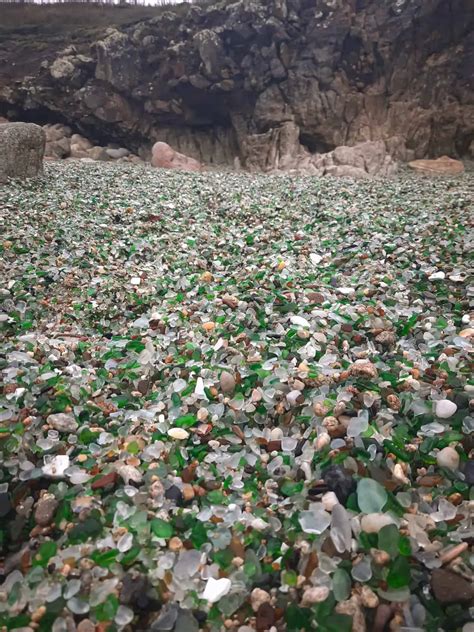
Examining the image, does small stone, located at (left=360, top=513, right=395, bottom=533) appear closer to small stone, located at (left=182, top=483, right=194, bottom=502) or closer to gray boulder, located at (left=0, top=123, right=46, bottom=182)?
small stone, located at (left=182, top=483, right=194, bottom=502)

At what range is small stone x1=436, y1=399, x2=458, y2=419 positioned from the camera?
2174 millimetres

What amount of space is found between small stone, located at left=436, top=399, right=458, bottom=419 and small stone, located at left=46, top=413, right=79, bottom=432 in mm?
2094

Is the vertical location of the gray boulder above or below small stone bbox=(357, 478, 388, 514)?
above

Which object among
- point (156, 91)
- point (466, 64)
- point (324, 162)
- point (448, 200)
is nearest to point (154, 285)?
point (448, 200)

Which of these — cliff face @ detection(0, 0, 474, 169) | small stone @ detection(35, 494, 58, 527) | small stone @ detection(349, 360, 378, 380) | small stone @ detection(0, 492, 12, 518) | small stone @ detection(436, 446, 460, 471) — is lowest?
small stone @ detection(0, 492, 12, 518)

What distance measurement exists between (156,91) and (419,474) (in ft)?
86.6

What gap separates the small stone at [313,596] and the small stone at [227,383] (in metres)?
1.36

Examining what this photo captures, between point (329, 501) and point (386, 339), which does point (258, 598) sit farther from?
point (386, 339)

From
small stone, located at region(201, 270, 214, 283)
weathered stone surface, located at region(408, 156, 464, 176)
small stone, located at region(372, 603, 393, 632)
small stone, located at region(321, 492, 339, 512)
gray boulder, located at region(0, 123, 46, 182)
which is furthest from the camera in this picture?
weathered stone surface, located at region(408, 156, 464, 176)

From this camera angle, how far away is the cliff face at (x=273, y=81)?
18688 millimetres

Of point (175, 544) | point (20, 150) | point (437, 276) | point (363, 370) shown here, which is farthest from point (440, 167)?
point (175, 544)

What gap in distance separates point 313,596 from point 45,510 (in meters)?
1.21

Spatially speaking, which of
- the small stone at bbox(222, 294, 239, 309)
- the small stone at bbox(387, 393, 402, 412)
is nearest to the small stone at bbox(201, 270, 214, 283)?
the small stone at bbox(222, 294, 239, 309)

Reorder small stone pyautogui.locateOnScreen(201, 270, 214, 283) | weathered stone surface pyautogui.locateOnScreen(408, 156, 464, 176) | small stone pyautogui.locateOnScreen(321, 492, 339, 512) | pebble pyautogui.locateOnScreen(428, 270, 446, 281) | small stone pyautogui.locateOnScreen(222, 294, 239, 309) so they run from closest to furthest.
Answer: small stone pyautogui.locateOnScreen(321, 492, 339, 512) → small stone pyautogui.locateOnScreen(222, 294, 239, 309) → pebble pyautogui.locateOnScreen(428, 270, 446, 281) → small stone pyautogui.locateOnScreen(201, 270, 214, 283) → weathered stone surface pyautogui.locateOnScreen(408, 156, 464, 176)
